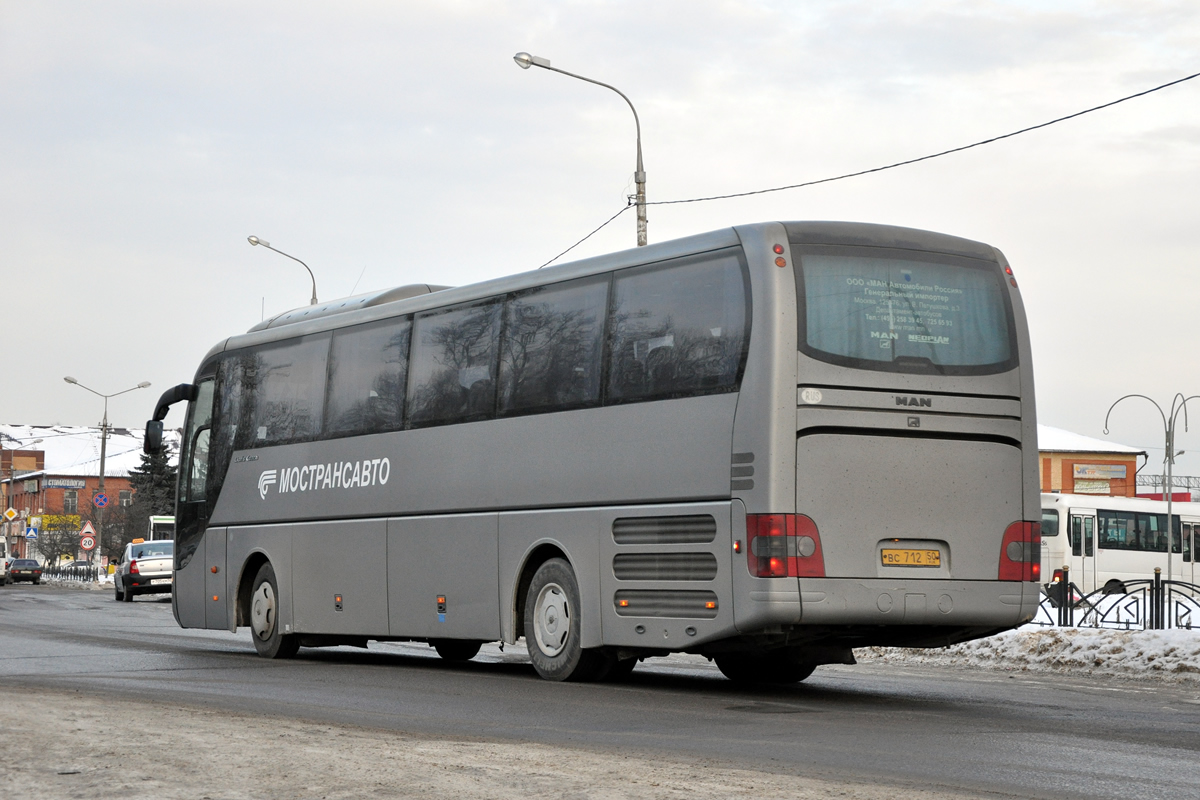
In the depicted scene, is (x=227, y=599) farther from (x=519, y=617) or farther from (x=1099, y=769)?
(x=1099, y=769)

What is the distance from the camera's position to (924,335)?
39.4 feet

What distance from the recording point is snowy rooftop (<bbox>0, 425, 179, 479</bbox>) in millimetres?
161913

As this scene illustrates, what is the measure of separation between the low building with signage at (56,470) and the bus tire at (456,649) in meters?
124

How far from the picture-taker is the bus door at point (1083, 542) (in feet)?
151

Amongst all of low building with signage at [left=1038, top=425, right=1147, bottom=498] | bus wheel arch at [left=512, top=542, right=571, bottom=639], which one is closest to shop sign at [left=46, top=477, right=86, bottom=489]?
low building with signage at [left=1038, top=425, right=1147, bottom=498]

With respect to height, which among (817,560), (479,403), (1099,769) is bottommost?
(1099,769)

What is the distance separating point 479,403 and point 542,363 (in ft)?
3.55

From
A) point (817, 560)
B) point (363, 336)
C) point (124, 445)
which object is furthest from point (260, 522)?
point (124, 445)

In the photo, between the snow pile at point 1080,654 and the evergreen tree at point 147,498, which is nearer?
the snow pile at point 1080,654

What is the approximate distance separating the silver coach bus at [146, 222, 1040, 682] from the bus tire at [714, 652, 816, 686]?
0.03 meters

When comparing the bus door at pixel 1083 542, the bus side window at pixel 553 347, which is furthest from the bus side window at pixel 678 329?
the bus door at pixel 1083 542

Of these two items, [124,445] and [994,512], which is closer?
[994,512]

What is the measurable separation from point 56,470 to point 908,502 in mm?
160655

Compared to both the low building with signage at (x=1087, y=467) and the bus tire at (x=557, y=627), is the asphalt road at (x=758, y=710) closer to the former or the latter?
the bus tire at (x=557, y=627)
